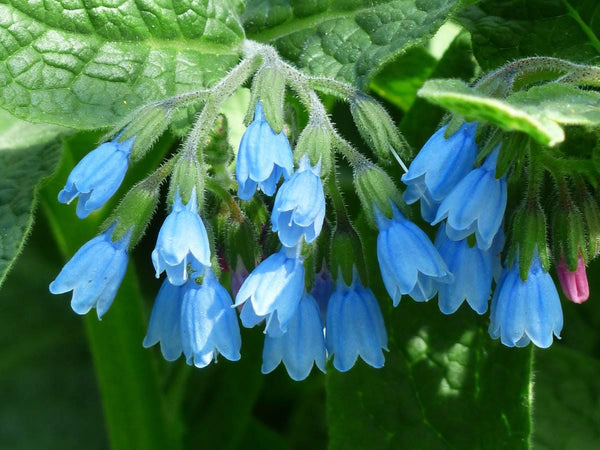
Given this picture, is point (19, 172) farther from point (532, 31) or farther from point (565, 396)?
point (565, 396)

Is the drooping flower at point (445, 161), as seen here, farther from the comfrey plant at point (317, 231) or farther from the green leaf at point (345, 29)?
the green leaf at point (345, 29)

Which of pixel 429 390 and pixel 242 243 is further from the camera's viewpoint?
pixel 429 390

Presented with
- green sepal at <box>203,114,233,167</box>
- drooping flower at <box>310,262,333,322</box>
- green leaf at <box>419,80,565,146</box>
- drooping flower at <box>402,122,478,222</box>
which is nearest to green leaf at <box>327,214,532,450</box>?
drooping flower at <box>310,262,333,322</box>

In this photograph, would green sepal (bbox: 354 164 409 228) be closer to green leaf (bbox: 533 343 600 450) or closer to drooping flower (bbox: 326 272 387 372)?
drooping flower (bbox: 326 272 387 372)

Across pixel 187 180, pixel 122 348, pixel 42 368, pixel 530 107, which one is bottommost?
pixel 42 368

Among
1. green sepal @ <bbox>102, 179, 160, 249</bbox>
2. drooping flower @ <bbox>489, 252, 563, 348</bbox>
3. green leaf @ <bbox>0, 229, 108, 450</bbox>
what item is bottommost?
green leaf @ <bbox>0, 229, 108, 450</bbox>

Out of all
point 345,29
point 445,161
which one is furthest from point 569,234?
point 345,29
